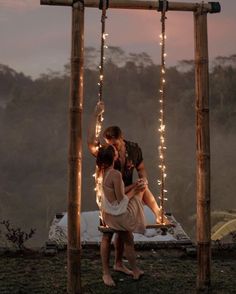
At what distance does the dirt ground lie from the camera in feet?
19.6

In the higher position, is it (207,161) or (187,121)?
(187,121)

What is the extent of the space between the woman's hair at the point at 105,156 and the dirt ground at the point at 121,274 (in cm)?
144

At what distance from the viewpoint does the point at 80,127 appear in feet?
18.4

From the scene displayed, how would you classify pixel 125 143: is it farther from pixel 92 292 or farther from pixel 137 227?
pixel 92 292

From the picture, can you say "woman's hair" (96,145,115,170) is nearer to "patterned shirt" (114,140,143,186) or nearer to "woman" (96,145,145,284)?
"woman" (96,145,145,284)

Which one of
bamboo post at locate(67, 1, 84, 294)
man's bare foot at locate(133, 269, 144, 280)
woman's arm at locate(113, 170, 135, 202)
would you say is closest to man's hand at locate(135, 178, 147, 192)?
woman's arm at locate(113, 170, 135, 202)

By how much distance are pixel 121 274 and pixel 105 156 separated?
165 cm

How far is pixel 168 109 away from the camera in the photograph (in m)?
32.7

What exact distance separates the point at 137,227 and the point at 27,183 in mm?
27048

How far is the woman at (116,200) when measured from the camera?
5.76m

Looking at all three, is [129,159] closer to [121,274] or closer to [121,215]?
[121,215]

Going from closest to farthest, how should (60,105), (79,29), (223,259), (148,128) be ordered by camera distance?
1. (79,29)
2. (223,259)
3. (148,128)
4. (60,105)

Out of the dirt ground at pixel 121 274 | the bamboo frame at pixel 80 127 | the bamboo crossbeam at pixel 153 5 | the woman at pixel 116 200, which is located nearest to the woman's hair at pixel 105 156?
the woman at pixel 116 200

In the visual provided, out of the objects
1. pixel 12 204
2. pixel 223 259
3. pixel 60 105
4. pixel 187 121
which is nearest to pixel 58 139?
pixel 60 105
